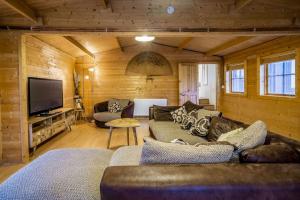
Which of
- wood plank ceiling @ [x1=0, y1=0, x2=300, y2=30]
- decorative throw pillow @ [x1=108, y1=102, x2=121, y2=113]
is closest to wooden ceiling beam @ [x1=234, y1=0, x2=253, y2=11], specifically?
wood plank ceiling @ [x1=0, y1=0, x2=300, y2=30]

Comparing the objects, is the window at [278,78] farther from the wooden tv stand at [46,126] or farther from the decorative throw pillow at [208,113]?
the wooden tv stand at [46,126]

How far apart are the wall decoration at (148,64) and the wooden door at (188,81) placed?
59 centimetres

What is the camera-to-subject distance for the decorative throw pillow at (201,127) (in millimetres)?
3428

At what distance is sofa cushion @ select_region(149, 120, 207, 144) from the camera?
331 cm

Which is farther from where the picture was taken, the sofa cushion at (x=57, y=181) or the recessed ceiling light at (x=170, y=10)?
the recessed ceiling light at (x=170, y=10)

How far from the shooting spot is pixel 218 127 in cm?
313

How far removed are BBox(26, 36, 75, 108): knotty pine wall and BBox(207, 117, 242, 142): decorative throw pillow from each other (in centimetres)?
364

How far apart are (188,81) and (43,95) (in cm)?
489

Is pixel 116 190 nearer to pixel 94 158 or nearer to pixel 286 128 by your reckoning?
pixel 94 158

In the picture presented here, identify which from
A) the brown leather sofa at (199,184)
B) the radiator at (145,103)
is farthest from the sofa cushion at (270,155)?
the radiator at (145,103)

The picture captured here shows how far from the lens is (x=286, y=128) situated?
16.2ft

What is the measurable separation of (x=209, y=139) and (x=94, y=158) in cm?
171

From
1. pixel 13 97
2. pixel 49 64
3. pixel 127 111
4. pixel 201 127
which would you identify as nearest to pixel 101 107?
pixel 127 111

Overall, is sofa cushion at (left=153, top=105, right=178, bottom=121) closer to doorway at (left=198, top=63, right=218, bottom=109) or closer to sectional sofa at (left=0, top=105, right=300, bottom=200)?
sectional sofa at (left=0, top=105, right=300, bottom=200)
